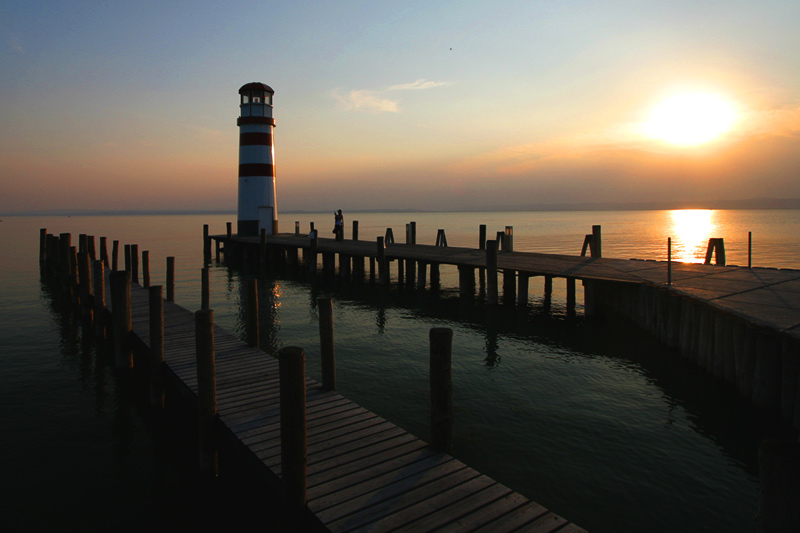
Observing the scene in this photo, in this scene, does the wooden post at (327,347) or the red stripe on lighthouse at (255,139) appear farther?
the red stripe on lighthouse at (255,139)

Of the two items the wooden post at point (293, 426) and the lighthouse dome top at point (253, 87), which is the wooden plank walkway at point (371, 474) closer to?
the wooden post at point (293, 426)

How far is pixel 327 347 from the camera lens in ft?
24.4

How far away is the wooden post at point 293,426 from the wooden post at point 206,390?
2.24 meters

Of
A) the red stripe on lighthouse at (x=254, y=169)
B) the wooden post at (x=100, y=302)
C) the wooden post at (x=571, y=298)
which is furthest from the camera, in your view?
the red stripe on lighthouse at (x=254, y=169)

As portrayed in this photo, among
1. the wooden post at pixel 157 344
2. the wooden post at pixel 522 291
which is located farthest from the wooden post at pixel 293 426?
the wooden post at pixel 522 291

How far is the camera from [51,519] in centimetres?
604

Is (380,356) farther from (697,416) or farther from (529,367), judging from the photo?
(697,416)

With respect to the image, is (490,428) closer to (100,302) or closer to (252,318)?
(252,318)

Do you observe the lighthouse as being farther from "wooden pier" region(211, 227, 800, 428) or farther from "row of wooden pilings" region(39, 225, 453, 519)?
"row of wooden pilings" region(39, 225, 453, 519)

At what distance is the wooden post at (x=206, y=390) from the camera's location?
21.0 feet

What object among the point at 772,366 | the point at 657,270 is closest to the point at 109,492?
the point at 772,366

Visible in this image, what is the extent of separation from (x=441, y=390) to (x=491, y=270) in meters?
11.9

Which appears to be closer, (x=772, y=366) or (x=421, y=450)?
(x=421, y=450)

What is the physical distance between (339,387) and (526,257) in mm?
12336
